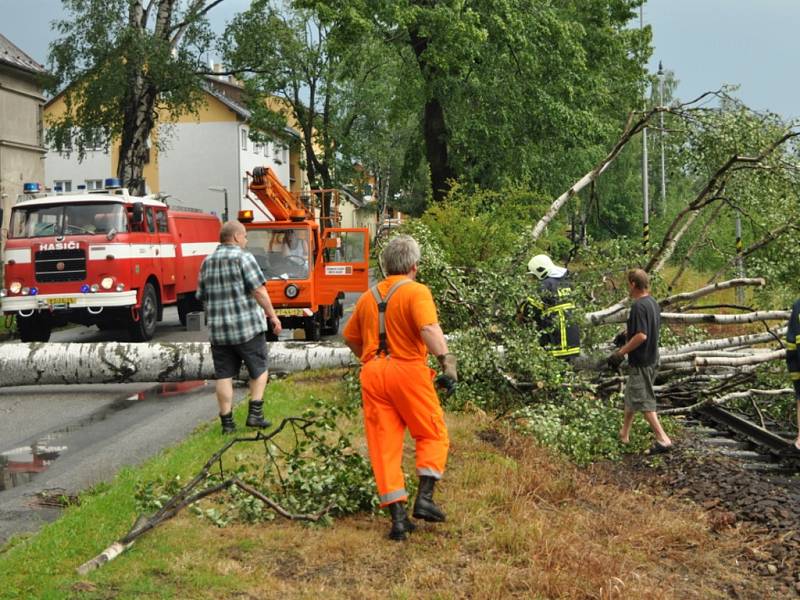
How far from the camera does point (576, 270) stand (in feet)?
37.2

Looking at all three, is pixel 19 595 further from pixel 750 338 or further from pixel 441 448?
pixel 750 338

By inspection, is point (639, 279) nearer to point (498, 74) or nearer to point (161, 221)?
point (161, 221)

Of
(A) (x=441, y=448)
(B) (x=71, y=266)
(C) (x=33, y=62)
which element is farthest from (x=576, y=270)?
(C) (x=33, y=62)

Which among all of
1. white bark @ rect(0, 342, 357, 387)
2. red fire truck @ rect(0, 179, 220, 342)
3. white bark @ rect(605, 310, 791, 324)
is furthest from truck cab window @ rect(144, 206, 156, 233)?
white bark @ rect(605, 310, 791, 324)

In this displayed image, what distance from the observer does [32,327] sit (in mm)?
17172

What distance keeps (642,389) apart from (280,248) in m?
9.17

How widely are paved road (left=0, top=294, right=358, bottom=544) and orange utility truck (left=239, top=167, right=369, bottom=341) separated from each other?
13.7ft

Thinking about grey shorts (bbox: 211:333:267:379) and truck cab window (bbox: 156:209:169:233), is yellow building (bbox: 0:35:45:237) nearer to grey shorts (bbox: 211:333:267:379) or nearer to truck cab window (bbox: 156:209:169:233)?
truck cab window (bbox: 156:209:169:233)

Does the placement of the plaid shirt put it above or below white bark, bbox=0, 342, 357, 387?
above

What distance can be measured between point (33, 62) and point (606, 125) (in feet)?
77.8

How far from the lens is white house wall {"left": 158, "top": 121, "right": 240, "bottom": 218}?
57844mm

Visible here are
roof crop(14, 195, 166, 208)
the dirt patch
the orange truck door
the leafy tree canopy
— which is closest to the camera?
the dirt patch

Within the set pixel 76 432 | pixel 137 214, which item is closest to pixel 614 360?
pixel 76 432

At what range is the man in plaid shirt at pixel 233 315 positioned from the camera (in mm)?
8422
